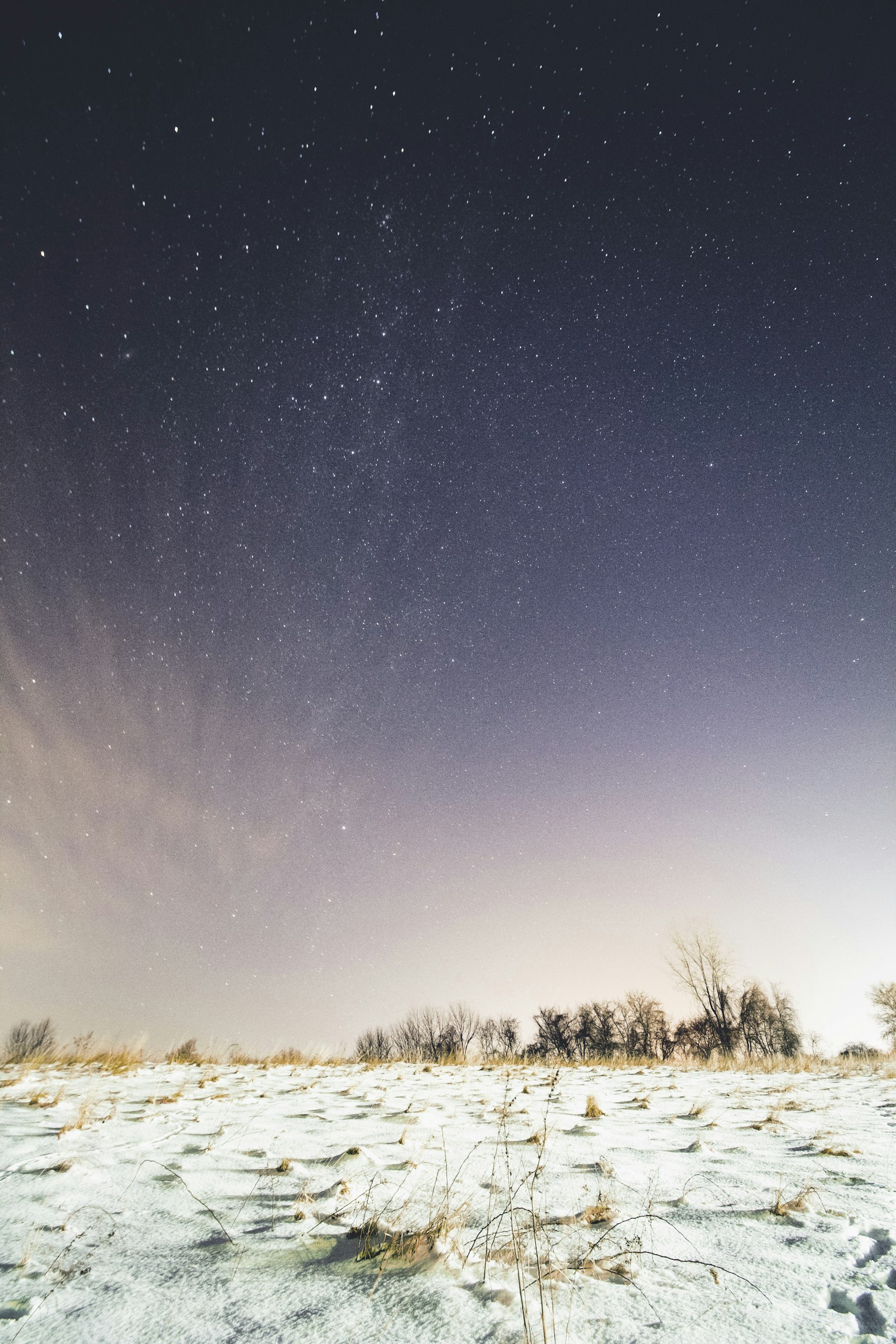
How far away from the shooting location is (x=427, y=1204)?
8.33 ft

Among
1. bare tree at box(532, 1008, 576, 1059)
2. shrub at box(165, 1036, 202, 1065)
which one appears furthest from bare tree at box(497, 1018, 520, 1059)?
shrub at box(165, 1036, 202, 1065)

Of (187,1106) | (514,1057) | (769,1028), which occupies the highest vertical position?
(187,1106)

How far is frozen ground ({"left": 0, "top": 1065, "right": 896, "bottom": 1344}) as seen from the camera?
166 cm

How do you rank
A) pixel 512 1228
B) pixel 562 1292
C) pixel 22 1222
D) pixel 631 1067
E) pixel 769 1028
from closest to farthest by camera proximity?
pixel 562 1292 → pixel 512 1228 → pixel 22 1222 → pixel 631 1067 → pixel 769 1028

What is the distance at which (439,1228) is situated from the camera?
217cm

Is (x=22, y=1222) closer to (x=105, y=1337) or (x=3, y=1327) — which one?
(x=3, y=1327)

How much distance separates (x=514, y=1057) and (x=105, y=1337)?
1278 centimetres

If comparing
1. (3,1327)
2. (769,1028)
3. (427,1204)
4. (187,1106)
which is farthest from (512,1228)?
(769,1028)

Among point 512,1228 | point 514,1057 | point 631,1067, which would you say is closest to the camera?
point 512,1228

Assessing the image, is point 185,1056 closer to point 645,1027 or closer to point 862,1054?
point 862,1054

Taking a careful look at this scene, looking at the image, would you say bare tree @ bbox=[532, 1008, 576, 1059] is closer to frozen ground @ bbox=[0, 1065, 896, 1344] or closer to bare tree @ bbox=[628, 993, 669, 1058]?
bare tree @ bbox=[628, 993, 669, 1058]

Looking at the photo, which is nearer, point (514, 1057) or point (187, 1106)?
point (187, 1106)

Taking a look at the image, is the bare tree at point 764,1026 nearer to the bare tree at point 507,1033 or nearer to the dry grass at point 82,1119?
the bare tree at point 507,1033

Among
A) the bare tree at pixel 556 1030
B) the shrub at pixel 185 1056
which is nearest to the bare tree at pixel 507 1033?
the bare tree at pixel 556 1030
